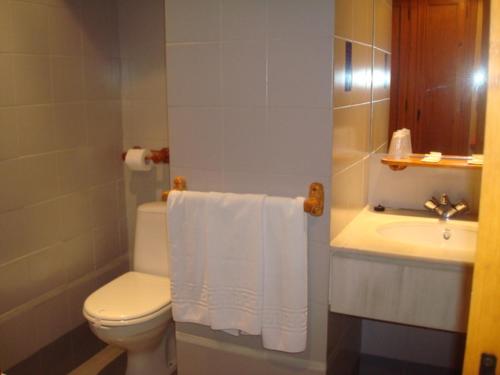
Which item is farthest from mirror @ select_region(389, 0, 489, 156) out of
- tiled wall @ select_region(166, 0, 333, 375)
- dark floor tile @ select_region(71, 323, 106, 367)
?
dark floor tile @ select_region(71, 323, 106, 367)

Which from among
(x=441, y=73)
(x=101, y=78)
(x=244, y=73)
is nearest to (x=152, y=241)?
(x=101, y=78)

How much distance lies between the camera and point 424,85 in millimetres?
2193

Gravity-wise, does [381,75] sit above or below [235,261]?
above

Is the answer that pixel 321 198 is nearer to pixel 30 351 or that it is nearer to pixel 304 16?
pixel 304 16

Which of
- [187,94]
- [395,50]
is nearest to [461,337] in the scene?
[395,50]

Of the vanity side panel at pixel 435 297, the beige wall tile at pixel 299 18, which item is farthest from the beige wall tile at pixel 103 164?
the vanity side panel at pixel 435 297

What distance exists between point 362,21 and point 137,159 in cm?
134

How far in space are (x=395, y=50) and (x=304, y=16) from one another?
72 centimetres

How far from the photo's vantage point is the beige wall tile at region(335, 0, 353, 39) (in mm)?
1701

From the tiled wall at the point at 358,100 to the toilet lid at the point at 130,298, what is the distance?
2.95 feet

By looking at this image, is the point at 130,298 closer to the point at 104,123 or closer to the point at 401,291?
the point at 104,123

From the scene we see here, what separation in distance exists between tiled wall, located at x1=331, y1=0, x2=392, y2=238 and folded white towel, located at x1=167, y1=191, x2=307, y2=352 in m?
0.19

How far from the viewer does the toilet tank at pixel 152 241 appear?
2590mm

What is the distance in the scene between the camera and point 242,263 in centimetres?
184
